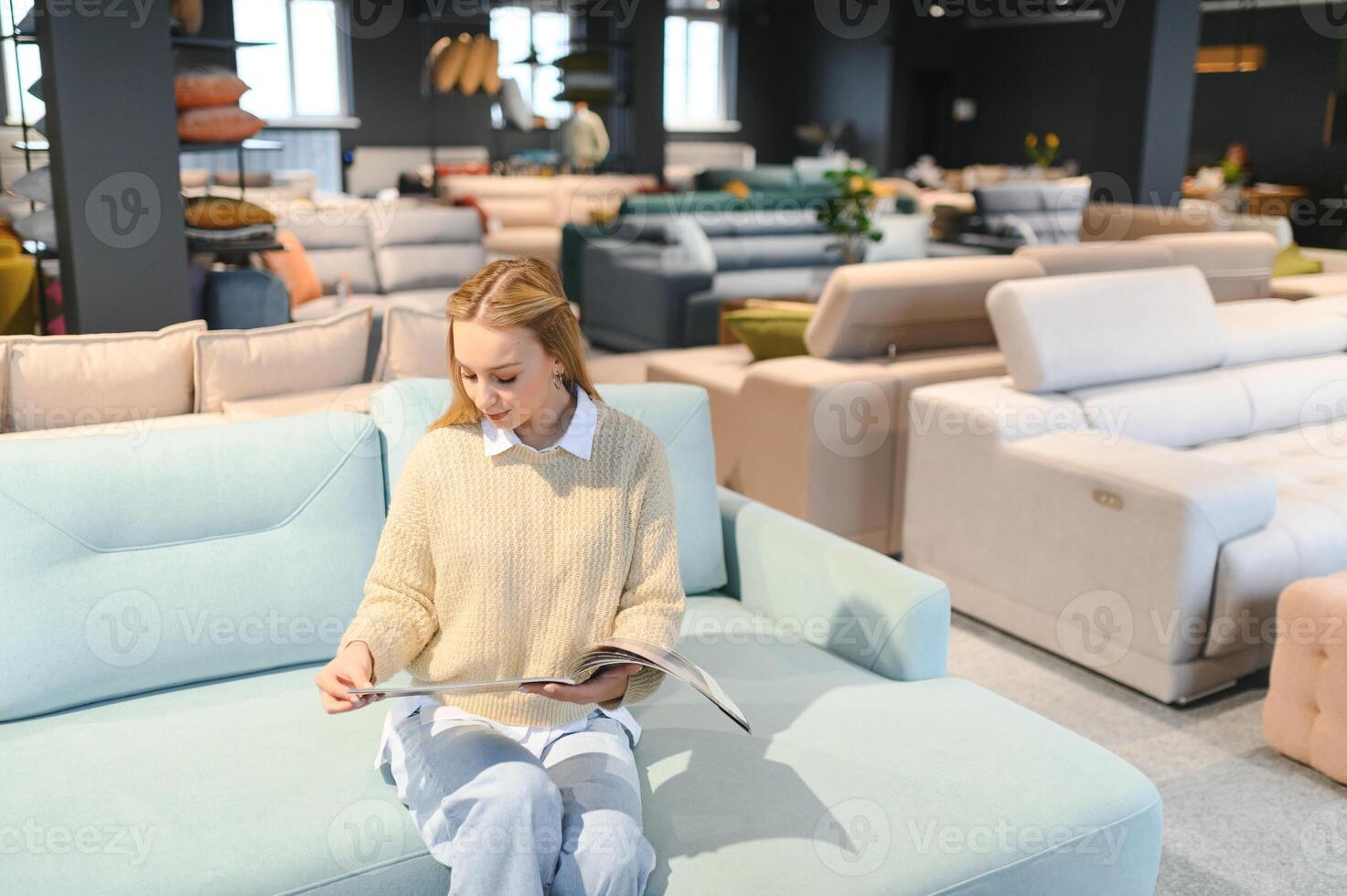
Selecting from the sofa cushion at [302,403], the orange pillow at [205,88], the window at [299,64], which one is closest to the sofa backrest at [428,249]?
the orange pillow at [205,88]

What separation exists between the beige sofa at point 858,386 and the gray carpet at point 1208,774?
1.94ft

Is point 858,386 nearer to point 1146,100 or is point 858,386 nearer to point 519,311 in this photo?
point 519,311

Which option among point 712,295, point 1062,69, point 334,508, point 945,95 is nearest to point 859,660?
point 334,508

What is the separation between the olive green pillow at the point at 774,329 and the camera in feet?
13.4

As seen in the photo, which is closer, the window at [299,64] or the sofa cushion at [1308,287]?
the sofa cushion at [1308,287]

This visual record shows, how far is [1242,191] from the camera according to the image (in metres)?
12.2

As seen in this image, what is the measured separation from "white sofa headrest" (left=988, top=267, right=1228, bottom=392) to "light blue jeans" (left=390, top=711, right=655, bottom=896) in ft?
7.20

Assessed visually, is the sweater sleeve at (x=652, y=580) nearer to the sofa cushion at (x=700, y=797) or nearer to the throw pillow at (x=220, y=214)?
the sofa cushion at (x=700, y=797)

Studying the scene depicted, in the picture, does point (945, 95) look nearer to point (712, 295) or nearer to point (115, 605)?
point (712, 295)

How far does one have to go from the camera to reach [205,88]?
11.5ft

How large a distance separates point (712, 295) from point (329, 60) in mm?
9655

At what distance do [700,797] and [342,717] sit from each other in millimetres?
629

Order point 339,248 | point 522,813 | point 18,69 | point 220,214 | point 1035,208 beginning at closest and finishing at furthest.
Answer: point 522,813
point 18,69
point 220,214
point 339,248
point 1035,208

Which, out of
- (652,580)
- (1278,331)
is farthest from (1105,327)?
(652,580)
